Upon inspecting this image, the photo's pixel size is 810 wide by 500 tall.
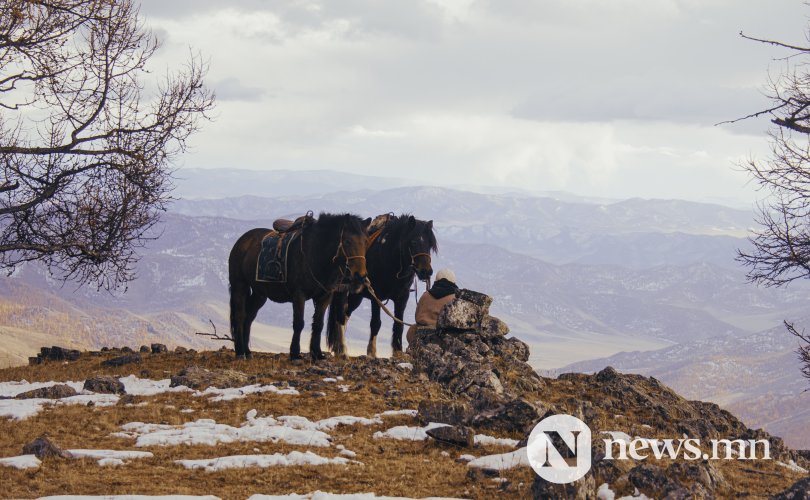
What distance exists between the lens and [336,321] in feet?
80.4

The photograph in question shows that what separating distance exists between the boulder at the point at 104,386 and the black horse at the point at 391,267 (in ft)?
22.1

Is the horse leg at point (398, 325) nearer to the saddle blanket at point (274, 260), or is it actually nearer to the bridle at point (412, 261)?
the bridle at point (412, 261)

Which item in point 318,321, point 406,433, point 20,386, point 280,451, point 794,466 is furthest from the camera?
point 318,321

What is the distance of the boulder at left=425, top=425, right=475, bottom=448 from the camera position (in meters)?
14.7

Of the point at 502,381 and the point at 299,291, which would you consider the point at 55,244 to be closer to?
the point at 299,291

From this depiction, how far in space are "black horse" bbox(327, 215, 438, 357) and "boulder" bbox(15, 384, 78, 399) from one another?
7.91m

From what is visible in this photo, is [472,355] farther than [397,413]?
Yes

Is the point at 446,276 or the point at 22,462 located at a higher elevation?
the point at 446,276

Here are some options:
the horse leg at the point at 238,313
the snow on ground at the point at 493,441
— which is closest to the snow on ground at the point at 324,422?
the snow on ground at the point at 493,441

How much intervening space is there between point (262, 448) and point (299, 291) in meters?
9.04

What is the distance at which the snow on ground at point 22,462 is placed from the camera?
40.9 ft

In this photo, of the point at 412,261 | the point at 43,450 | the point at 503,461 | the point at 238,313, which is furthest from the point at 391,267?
the point at 43,450

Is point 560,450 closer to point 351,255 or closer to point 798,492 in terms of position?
point 798,492

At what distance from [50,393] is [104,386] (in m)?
1.27
